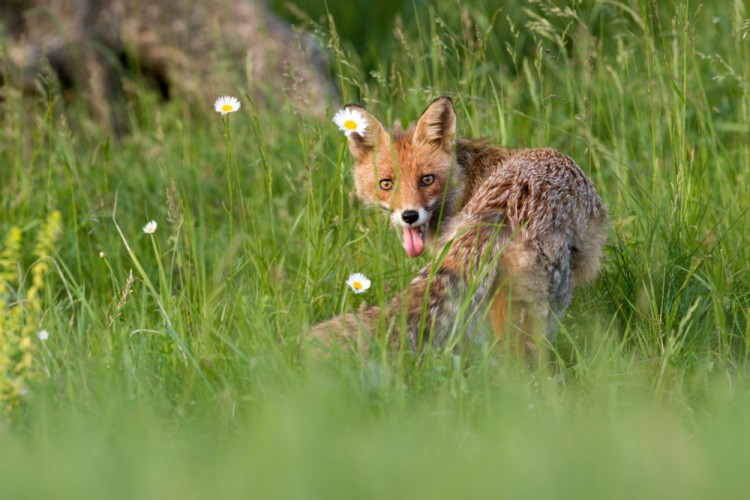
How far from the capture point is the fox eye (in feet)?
17.0

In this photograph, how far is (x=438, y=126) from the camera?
5230 millimetres

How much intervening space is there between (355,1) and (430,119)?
5012 mm

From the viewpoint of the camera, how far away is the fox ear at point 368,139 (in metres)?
5.07

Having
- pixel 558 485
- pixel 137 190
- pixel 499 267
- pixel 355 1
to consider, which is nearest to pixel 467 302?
pixel 499 267

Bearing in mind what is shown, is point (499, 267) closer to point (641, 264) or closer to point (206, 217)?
point (641, 264)

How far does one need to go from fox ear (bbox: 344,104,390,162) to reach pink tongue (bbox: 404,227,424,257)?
0.47 m

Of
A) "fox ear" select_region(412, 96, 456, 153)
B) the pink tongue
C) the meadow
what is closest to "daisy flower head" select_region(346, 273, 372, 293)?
the meadow

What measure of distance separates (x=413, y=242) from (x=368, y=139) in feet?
2.27

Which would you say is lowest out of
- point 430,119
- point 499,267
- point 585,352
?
point 585,352

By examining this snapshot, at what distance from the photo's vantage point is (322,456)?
2652mm

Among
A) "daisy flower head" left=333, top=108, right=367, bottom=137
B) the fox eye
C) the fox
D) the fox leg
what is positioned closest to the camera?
the fox

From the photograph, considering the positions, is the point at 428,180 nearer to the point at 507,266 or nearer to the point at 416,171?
the point at 416,171

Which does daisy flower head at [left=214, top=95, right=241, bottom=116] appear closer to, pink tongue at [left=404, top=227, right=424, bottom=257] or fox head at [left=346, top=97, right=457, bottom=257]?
fox head at [left=346, top=97, right=457, bottom=257]

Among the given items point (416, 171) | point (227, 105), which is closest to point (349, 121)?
point (227, 105)
